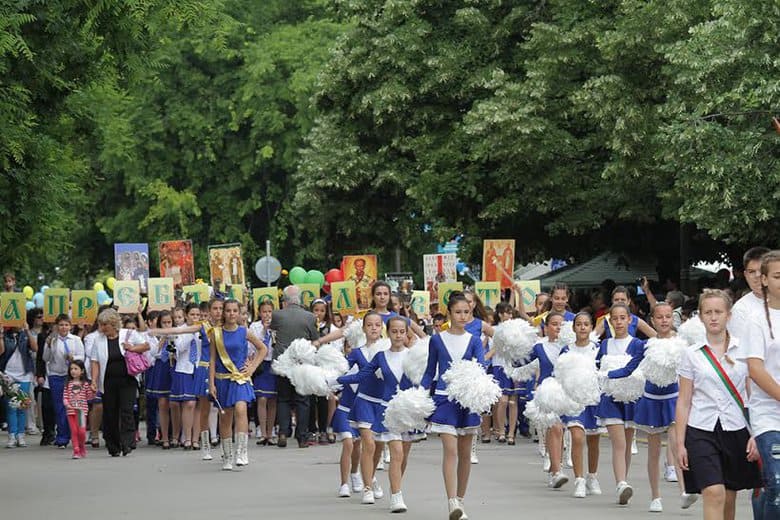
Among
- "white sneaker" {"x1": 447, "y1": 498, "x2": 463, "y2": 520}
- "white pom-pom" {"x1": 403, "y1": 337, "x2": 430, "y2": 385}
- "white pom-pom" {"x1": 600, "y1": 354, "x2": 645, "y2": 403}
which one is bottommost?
"white sneaker" {"x1": 447, "y1": 498, "x2": 463, "y2": 520}

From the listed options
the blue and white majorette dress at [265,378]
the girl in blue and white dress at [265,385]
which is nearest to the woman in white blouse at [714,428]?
the girl in blue and white dress at [265,385]

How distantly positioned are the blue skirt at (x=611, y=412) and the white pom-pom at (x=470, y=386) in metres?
1.92

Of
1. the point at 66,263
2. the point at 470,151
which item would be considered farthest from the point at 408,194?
the point at 66,263

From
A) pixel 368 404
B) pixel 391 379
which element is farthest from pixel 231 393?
pixel 391 379

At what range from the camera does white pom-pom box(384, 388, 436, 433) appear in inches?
508

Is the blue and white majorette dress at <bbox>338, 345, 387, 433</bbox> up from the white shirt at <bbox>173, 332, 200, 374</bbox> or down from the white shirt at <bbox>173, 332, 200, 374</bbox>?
down

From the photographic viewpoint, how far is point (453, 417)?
12750 millimetres

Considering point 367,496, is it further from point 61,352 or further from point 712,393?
point 61,352

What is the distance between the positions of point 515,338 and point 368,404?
1474 mm

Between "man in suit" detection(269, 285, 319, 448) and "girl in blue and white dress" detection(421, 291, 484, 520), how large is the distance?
321 inches

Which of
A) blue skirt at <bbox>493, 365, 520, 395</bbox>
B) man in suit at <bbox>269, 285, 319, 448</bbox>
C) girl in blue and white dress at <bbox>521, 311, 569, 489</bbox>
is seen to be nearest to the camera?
girl in blue and white dress at <bbox>521, 311, 569, 489</bbox>

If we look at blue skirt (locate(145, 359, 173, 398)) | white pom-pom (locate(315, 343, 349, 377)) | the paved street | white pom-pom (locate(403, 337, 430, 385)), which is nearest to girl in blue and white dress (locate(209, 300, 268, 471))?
the paved street

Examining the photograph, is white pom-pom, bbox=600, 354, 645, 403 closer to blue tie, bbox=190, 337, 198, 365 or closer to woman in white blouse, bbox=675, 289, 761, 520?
woman in white blouse, bbox=675, 289, 761, 520

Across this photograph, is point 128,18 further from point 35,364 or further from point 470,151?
point 470,151
